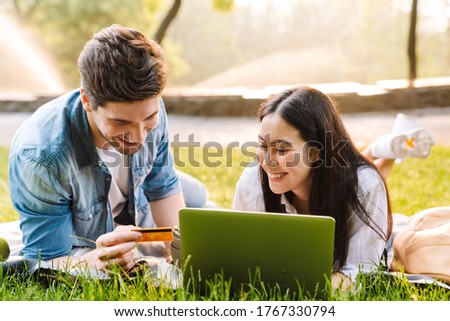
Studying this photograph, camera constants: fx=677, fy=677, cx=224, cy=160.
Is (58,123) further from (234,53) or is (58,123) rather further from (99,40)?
(234,53)

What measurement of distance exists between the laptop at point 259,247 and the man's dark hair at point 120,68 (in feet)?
1.62

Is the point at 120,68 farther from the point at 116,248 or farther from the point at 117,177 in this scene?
the point at 117,177

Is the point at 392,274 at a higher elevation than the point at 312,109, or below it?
below

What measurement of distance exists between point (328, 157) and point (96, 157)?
2.89 feet

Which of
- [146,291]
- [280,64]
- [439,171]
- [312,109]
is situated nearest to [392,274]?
[312,109]

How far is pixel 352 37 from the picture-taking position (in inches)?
764

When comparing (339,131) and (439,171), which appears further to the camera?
(439,171)

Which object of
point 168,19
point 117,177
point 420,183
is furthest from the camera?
point 168,19

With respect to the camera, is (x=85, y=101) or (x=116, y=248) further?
(x=85, y=101)

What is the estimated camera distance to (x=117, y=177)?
281 centimetres

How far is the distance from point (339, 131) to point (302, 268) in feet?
2.22

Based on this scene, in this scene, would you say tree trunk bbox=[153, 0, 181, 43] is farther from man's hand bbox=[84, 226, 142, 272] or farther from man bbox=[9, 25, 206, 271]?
man's hand bbox=[84, 226, 142, 272]

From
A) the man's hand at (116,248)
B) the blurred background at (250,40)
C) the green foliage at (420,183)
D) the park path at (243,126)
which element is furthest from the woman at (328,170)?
the blurred background at (250,40)

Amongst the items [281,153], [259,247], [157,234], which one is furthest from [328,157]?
[157,234]
